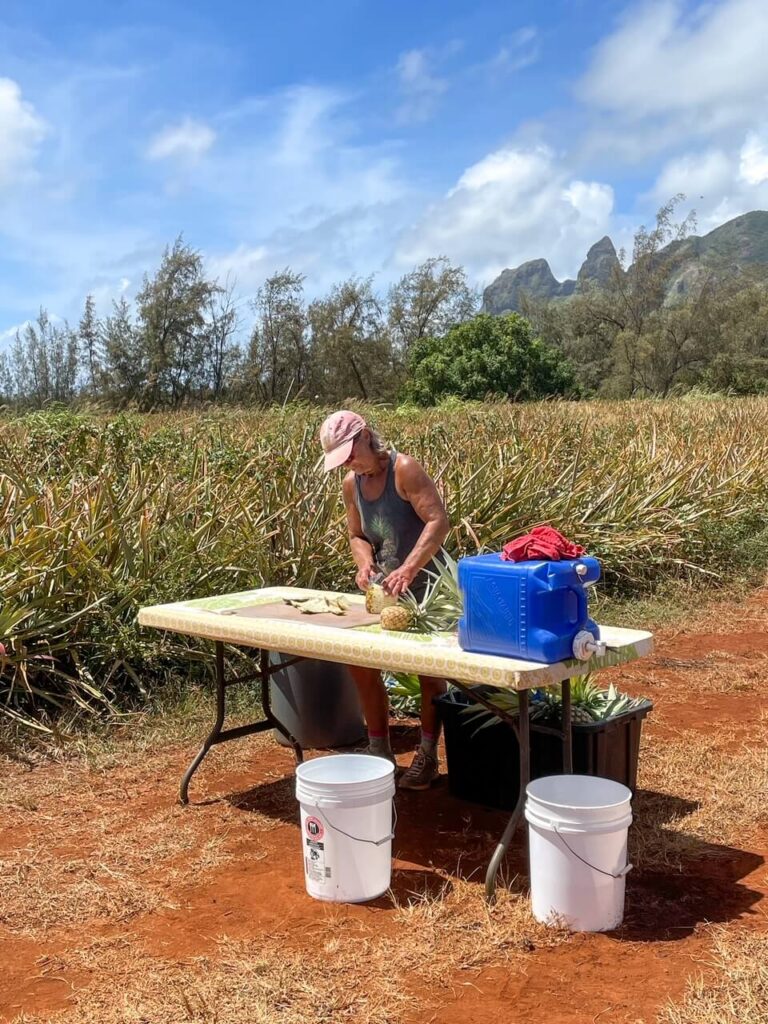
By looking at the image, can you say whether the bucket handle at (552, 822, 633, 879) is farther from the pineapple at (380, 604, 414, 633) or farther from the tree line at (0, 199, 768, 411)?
the tree line at (0, 199, 768, 411)

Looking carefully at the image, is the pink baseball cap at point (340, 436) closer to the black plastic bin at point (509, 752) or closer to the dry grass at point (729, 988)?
the black plastic bin at point (509, 752)

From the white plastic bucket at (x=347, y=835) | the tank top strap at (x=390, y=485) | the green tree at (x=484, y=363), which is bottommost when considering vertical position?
the white plastic bucket at (x=347, y=835)

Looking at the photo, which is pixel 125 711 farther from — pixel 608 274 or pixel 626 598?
pixel 608 274

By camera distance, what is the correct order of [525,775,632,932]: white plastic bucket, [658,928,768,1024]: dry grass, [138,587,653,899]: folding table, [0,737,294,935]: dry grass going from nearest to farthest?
[658,928,768,1024]: dry grass < [525,775,632,932]: white plastic bucket < [138,587,653,899]: folding table < [0,737,294,935]: dry grass

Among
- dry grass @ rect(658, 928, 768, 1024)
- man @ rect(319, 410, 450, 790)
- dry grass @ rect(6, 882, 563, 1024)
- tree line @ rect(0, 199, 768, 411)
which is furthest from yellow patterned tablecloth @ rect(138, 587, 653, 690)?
tree line @ rect(0, 199, 768, 411)

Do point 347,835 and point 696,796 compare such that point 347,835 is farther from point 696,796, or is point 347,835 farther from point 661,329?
point 661,329

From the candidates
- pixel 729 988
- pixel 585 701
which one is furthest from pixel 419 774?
pixel 729 988

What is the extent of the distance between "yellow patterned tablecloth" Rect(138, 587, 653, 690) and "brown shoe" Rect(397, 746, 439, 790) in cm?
77

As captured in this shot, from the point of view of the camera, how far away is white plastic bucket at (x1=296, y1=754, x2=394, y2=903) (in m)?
3.23

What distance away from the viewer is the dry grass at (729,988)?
2.52m

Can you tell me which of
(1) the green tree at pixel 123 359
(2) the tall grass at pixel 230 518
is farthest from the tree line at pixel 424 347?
(2) the tall grass at pixel 230 518

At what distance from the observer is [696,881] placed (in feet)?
11.2

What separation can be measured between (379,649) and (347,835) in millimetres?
613

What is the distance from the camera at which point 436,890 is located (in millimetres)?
3416
